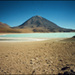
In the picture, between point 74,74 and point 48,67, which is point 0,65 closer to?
point 48,67

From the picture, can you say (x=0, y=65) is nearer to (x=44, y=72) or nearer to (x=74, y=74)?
(x=44, y=72)

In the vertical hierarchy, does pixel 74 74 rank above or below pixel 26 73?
above

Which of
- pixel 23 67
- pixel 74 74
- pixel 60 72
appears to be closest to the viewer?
pixel 74 74

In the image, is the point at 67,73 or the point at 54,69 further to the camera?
the point at 54,69

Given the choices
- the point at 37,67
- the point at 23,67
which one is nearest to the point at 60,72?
the point at 37,67

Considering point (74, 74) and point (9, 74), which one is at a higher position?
point (74, 74)

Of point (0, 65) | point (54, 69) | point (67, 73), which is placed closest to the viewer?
point (67, 73)

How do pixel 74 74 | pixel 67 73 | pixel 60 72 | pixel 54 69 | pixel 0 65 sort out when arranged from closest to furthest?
pixel 74 74
pixel 67 73
pixel 60 72
pixel 54 69
pixel 0 65

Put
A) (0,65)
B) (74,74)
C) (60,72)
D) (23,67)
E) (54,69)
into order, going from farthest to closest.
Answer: (0,65), (23,67), (54,69), (60,72), (74,74)

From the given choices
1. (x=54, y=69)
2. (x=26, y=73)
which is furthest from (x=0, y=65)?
(x=54, y=69)
